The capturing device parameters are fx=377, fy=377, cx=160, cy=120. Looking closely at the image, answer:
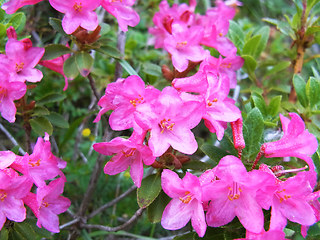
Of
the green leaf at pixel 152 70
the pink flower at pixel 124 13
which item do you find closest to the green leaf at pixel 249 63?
the green leaf at pixel 152 70

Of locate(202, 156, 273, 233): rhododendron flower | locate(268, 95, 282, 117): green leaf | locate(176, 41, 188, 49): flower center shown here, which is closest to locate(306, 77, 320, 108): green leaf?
locate(268, 95, 282, 117): green leaf

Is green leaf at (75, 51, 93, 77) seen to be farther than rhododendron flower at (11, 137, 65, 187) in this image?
Yes

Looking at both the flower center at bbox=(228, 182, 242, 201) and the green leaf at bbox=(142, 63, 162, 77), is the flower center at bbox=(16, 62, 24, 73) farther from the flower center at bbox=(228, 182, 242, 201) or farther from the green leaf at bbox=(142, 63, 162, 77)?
the flower center at bbox=(228, 182, 242, 201)

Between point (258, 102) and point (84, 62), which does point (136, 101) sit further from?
point (258, 102)

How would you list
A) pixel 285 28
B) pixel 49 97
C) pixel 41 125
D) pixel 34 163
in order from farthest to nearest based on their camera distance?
pixel 285 28 < pixel 49 97 < pixel 41 125 < pixel 34 163

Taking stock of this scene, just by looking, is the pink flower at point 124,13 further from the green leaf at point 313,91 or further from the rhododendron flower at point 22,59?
the green leaf at point 313,91

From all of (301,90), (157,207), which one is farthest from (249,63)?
(157,207)
